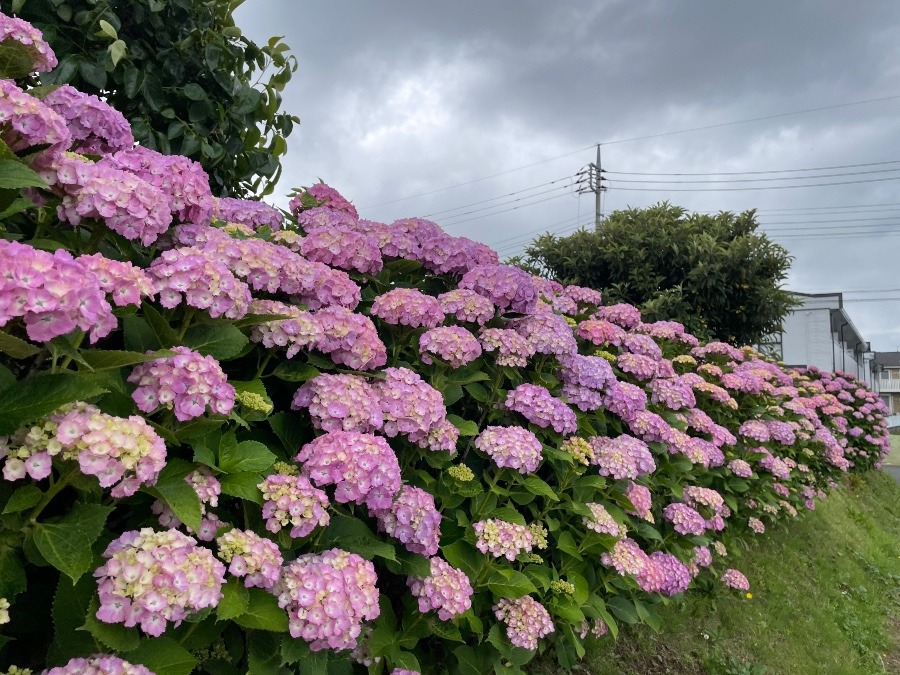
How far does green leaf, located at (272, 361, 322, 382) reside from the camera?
1.95 meters

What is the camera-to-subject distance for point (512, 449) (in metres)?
2.41

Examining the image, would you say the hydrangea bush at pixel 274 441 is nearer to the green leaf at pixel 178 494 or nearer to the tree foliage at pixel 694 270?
the green leaf at pixel 178 494

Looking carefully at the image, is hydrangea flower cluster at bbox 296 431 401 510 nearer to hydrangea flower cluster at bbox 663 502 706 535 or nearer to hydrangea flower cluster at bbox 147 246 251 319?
hydrangea flower cluster at bbox 147 246 251 319

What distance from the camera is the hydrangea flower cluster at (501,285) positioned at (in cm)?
288

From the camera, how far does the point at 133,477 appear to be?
1256 millimetres

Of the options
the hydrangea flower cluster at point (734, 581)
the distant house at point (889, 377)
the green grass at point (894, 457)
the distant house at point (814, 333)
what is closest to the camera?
the hydrangea flower cluster at point (734, 581)

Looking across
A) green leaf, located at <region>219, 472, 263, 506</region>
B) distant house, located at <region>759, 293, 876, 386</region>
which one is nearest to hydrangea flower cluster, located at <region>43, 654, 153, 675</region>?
green leaf, located at <region>219, 472, 263, 506</region>

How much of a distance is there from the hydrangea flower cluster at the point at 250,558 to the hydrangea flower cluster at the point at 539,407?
144cm

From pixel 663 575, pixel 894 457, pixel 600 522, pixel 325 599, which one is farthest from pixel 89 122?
pixel 894 457

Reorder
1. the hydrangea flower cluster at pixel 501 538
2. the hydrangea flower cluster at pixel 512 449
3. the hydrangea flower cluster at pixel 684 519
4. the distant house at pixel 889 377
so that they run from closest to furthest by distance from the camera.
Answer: the hydrangea flower cluster at pixel 501 538
the hydrangea flower cluster at pixel 512 449
the hydrangea flower cluster at pixel 684 519
the distant house at pixel 889 377

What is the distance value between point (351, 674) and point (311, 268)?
55.2 inches

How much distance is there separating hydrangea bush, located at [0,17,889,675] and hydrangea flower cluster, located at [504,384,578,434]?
0.03ft

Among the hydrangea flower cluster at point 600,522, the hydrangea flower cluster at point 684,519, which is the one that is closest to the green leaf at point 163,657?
the hydrangea flower cluster at point 600,522

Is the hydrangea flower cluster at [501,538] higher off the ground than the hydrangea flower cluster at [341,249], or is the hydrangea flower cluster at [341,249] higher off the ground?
the hydrangea flower cluster at [341,249]
